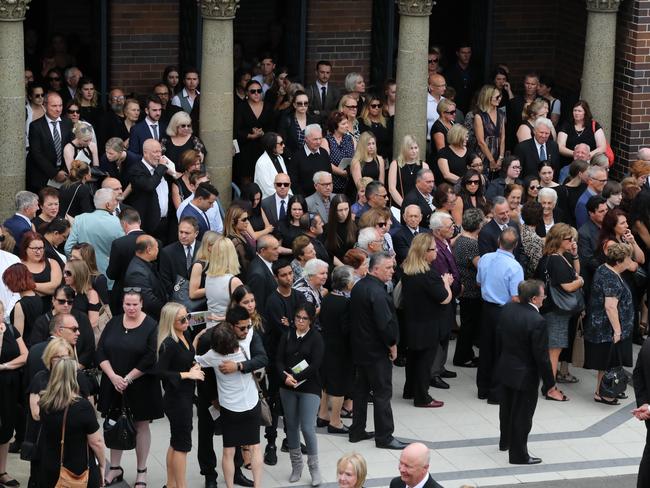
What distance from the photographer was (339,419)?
15.3 meters

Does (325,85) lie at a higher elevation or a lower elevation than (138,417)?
higher

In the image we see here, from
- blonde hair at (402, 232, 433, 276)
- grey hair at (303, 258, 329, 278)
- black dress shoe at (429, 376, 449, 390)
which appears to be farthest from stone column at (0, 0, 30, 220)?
black dress shoe at (429, 376, 449, 390)

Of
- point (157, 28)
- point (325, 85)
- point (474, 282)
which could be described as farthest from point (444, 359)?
point (157, 28)

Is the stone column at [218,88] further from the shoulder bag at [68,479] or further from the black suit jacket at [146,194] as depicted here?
the shoulder bag at [68,479]

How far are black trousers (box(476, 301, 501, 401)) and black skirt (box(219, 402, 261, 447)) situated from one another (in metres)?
3.50

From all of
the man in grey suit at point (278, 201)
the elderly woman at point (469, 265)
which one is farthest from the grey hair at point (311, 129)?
the elderly woman at point (469, 265)

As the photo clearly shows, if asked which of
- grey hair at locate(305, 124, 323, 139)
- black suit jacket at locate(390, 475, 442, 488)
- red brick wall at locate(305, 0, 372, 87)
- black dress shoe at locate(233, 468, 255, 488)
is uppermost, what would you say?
red brick wall at locate(305, 0, 372, 87)

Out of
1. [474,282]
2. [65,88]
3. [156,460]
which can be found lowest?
[156,460]

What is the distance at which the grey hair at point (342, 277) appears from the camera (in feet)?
48.3

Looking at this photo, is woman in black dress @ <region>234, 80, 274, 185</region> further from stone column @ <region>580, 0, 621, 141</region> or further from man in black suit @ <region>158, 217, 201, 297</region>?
man in black suit @ <region>158, 217, 201, 297</region>

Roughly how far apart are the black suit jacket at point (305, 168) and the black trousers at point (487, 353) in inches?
118

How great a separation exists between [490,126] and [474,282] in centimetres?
372

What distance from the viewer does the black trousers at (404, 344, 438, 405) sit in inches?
626

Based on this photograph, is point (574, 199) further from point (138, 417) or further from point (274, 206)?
point (138, 417)
